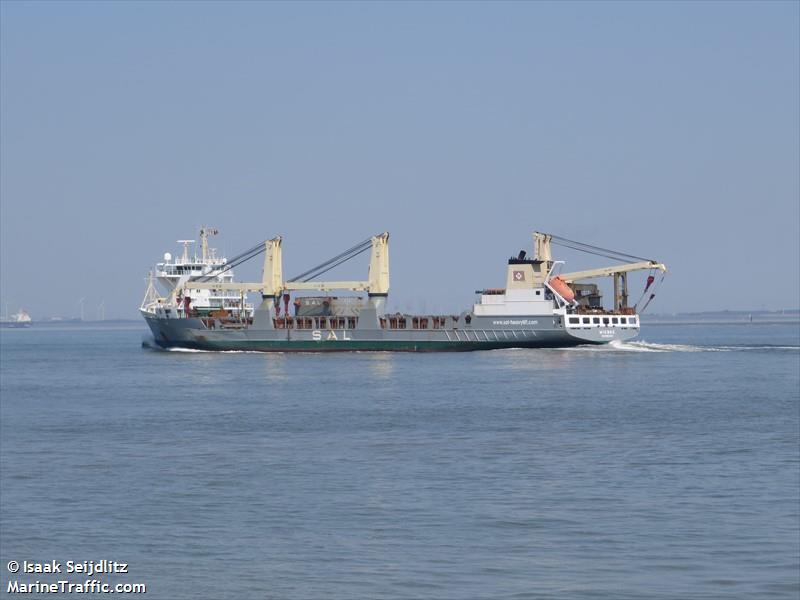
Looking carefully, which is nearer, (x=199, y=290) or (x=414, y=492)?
(x=414, y=492)

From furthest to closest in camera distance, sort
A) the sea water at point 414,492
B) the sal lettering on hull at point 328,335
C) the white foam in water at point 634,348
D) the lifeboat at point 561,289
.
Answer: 1. the sal lettering on hull at point 328,335
2. the white foam in water at point 634,348
3. the lifeboat at point 561,289
4. the sea water at point 414,492

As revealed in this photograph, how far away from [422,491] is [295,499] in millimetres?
3100

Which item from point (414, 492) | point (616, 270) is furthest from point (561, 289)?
point (414, 492)

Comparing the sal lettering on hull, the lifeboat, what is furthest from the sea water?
the sal lettering on hull

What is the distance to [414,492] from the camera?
28547mm

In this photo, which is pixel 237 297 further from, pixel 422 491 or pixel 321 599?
pixel 321 599

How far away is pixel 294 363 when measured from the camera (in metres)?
89.0

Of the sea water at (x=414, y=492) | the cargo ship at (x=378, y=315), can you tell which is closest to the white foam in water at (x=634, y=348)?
the cargo ship at (x=378, y=315)

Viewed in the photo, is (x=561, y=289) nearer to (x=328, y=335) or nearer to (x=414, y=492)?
(x=328, y=335)

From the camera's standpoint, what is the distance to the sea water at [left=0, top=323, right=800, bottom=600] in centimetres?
2089

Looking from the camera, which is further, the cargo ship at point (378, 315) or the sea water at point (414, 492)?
the cargo ship at point (378, 315)

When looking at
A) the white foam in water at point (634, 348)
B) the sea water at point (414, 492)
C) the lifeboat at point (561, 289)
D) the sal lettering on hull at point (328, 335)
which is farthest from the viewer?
the sal lettering on hull at point (328, 335)

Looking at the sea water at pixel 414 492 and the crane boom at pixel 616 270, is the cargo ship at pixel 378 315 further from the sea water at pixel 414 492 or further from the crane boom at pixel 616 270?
the sea water at pixel 414 492

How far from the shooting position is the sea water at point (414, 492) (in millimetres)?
20891
